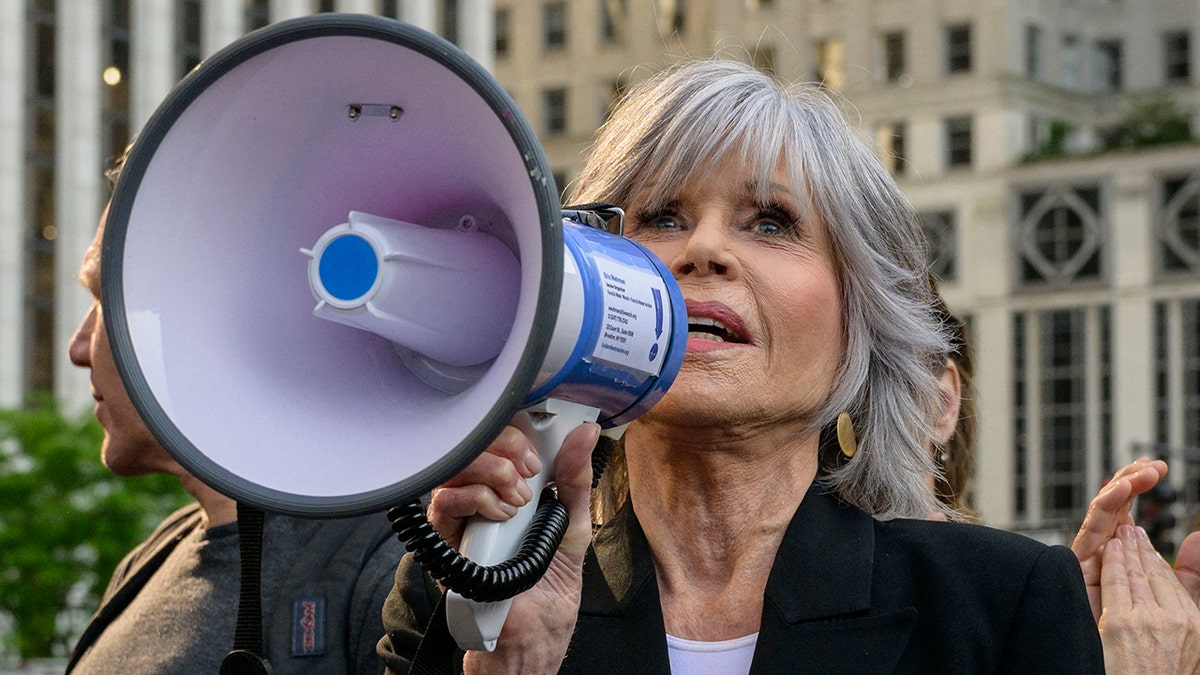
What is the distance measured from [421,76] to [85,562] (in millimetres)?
21557

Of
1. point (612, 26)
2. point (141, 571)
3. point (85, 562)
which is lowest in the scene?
point (85, 562)

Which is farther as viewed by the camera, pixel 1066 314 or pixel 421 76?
pixel 1066 314

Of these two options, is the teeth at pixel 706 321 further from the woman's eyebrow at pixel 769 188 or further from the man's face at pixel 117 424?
the man's face at pixel 117 424

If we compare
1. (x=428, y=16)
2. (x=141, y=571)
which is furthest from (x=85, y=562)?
(x=428, y=16)

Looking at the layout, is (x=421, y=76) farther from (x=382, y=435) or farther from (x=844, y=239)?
(x=844, y=239)

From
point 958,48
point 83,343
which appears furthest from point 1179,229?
point 83,343

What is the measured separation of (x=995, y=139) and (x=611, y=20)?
12996 millimetres

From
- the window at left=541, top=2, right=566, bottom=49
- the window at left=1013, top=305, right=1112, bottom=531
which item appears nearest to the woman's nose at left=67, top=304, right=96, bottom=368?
the window at left=1013, top=305, right=1112, bottom=531

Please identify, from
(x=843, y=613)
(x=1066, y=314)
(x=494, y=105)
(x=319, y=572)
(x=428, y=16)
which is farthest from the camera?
(x=1066, y=314)

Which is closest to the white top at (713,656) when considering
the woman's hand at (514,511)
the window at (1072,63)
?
the woman's hand at (514,511)

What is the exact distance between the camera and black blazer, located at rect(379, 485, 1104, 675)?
283 cm

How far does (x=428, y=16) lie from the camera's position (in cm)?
4741

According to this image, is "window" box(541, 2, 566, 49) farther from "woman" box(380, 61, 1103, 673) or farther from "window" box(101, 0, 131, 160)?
"woman" box(380, 61, 1103, 673)

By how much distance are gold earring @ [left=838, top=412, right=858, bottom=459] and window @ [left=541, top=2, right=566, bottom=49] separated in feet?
194
